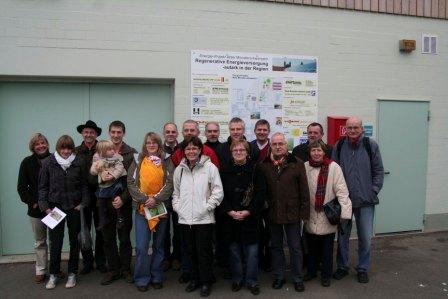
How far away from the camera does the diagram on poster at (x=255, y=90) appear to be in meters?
5.67

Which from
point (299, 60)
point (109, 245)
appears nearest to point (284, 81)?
point (299, 60)

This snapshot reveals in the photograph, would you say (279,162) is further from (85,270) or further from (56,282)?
(56,282)

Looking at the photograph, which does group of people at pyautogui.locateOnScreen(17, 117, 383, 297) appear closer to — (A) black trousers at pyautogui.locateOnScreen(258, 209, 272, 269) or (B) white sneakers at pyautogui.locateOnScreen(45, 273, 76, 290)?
(B) white sneakers at pyautogui.locateOnScreen(45, 273, 76, 290)

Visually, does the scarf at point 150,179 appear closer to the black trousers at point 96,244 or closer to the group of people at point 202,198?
the group of people at point 202,198

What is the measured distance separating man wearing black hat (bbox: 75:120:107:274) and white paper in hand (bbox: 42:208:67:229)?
42 centimetres

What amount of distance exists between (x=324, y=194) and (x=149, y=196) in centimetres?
199

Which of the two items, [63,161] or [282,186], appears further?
[63,161]

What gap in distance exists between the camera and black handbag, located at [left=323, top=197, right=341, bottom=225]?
4.33 meters

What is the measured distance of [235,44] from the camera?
5.78 m

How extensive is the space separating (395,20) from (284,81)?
231 centimetres

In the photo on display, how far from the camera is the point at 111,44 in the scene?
5.35 m

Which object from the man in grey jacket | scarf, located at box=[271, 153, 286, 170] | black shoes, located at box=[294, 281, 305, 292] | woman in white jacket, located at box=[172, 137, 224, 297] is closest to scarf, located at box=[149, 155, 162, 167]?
woman in white jacket, located at box=[172, 137, 224, 297]

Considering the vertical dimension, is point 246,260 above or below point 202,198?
below

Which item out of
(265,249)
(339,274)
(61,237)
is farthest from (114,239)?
(339,274)
